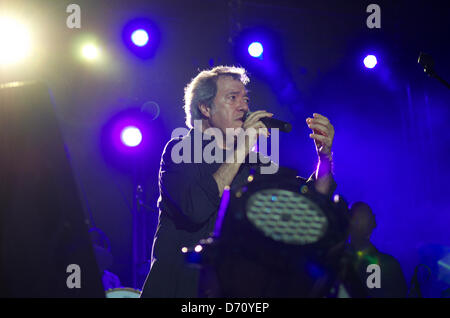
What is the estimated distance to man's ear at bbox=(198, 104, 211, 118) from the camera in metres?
2.57

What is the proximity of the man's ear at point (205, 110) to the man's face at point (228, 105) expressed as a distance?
3cm

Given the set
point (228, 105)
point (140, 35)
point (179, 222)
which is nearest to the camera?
point (179, 222)

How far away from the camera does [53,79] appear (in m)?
6.11

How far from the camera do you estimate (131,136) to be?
6469mm

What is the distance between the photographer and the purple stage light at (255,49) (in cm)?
616

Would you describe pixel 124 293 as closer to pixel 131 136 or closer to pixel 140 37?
pixel 131 136

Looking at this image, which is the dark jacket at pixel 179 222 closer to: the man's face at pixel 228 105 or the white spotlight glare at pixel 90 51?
the man's face at pixel 228 105

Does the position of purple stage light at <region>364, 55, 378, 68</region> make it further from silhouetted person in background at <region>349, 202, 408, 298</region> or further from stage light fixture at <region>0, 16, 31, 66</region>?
stage light fixture at <region>0, 16, 31, 66</region>

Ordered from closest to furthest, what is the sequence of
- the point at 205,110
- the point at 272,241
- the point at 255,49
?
the point at 272,241, the point at 205,110, the point at 255,49

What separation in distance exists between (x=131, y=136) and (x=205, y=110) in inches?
161

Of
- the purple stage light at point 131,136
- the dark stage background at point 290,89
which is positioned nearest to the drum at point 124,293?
the dark stage background at point 290,89

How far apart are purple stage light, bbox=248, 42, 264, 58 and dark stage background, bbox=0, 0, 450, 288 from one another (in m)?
0.12

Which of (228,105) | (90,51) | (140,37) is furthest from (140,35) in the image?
(228,105)
